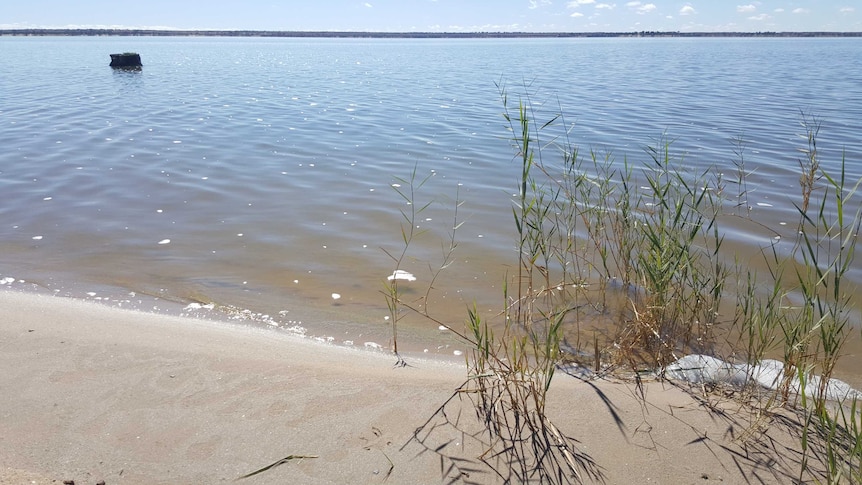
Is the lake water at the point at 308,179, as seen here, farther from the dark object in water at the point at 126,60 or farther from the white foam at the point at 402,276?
the dark object in water at the point at 126,60

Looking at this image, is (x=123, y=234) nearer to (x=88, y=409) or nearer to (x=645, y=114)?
(x=88, y=409)

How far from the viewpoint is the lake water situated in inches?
198

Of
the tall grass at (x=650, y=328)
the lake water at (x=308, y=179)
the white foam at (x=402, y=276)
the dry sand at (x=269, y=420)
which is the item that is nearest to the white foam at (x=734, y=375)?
the tall grass at (x=650, y=328)

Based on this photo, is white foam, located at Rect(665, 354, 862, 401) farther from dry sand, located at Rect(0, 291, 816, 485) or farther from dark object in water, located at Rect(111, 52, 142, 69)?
dark object in water, located at Rect(111, 52, 142, 69)

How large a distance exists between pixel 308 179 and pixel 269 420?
5924 mm

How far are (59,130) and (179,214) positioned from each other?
6.85 m

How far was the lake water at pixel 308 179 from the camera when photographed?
5.04 metres

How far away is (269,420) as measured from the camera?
9.23 feet

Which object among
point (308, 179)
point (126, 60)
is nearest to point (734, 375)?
point (308, 179)

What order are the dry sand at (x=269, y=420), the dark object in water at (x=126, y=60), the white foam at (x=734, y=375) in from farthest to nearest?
the dark object in water at (x=126, y=60), the white foam at (x=734, y=375), the dry sand at (x=269, y=420)

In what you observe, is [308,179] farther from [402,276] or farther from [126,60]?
[126,60]

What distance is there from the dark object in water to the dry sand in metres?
27.3

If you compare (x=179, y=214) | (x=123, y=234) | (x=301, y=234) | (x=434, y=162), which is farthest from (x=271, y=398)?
(x=434, y=162)

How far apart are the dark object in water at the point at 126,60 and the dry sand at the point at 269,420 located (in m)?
27.3
